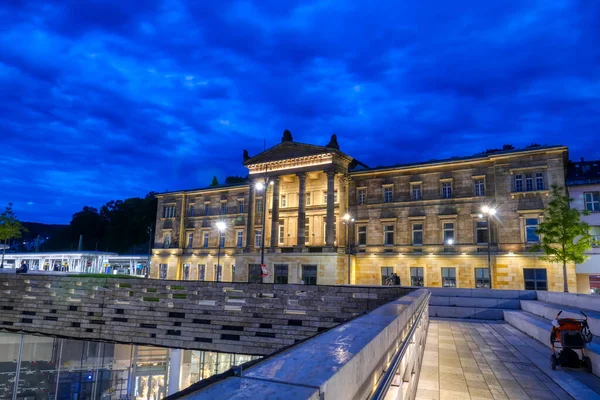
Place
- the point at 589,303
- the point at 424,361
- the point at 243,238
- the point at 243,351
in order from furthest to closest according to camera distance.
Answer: the point at 243,238 < the point at 243,351 < the point at 589,303 < the point at 424,361

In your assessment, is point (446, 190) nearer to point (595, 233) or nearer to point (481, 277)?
point (481, 277)

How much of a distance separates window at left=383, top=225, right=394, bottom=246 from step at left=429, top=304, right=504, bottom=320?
19.9 metres

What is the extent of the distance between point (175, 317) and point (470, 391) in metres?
16.4

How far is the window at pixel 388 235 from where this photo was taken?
139 ft

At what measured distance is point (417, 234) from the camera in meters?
41.2

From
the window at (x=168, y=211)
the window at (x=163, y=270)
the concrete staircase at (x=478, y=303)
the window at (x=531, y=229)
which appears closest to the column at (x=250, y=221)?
the window at (x=168, y=211)

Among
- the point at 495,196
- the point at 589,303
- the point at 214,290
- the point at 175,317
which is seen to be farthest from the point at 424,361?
the point at 495,196

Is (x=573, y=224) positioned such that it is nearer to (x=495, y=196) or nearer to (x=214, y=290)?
(x=495, y=196)

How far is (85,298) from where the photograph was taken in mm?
22656

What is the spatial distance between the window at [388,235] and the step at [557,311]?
21777mm

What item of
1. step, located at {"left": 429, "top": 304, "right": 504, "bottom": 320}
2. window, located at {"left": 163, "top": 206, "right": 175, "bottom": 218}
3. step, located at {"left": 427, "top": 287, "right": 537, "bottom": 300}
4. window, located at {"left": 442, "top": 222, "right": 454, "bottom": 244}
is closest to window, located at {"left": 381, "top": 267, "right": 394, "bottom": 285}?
window, located at {"left": 442, "top": 222, "right": 454, "bottom": 244}

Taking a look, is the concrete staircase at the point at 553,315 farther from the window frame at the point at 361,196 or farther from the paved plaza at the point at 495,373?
the window frame at the point at 361,196

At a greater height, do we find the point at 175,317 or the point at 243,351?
the point at 175,317

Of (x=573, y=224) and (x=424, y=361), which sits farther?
(x=573, y=224)
